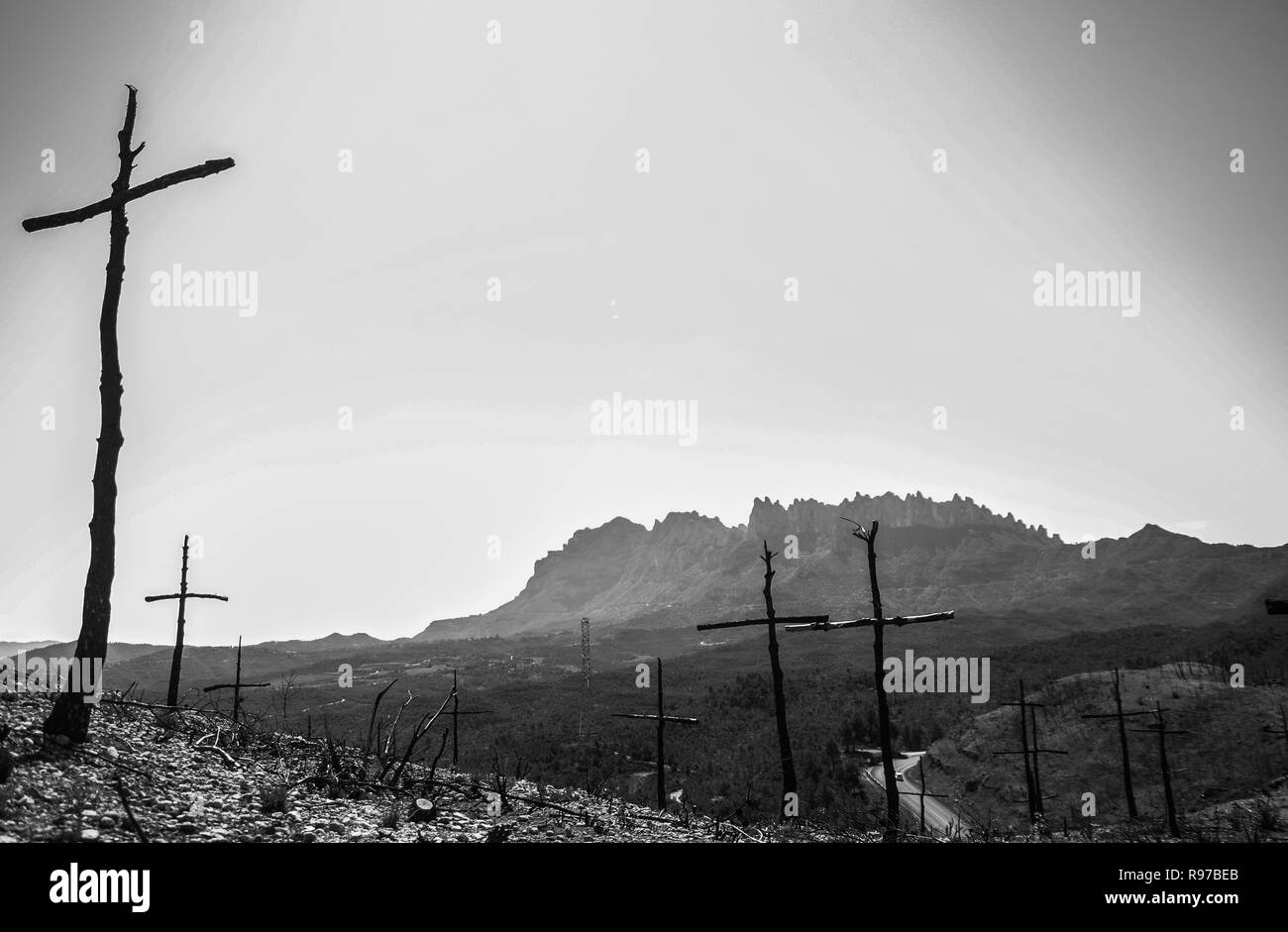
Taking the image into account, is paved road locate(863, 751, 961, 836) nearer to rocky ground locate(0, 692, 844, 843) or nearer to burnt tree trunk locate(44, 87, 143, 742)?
rocky ground locate(0, 692, 844, 843)

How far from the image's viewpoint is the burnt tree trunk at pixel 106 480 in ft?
30.1

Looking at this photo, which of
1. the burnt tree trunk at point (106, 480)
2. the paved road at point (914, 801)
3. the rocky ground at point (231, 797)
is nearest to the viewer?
the rocky ground at point (231, 797)

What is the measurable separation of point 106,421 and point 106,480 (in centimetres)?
97

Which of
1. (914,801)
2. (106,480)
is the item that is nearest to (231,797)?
(106,480)

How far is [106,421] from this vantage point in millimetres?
10664

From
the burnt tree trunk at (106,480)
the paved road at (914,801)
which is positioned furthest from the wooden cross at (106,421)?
the paved road at (914,801)

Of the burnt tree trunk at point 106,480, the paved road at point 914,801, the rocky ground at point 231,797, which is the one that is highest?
the burnt tree trunk at point 106,480

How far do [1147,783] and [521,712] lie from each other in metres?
61.6

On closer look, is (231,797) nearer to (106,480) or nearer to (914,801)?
(106,480)

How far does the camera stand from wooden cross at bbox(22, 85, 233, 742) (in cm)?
951

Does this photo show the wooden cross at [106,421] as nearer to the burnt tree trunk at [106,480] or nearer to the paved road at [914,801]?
the burnt tree trunk at [106,480]

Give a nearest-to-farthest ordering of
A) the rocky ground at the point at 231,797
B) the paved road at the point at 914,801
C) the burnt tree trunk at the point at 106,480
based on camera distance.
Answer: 1. the rocky ground at the point at 231,797
2. the burnt tree trunk at the point at 106,480
3. the paved road at the point at 914,801

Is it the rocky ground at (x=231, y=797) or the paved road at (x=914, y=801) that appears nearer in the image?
the rocky ground at (x=231, y=797)
